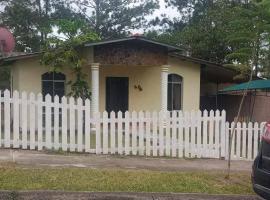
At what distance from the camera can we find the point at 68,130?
11.6 metres

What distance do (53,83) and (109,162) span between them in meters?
9.21

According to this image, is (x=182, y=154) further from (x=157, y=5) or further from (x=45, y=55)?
(x=157, y=5)

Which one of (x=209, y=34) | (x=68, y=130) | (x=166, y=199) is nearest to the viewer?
(x=166, y=199)

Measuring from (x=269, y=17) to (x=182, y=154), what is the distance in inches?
191

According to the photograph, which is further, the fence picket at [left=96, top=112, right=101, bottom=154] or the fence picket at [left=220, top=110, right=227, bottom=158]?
the fence picket at [left=220, top=110, right=227, bottom=158]

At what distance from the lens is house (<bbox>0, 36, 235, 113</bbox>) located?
17438mm

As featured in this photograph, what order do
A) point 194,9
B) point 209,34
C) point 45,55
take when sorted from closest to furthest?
point 45,55 → point 209,34 → point 194,9

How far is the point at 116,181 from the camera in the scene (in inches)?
327

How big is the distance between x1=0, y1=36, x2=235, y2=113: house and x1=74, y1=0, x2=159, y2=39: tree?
67.2ft

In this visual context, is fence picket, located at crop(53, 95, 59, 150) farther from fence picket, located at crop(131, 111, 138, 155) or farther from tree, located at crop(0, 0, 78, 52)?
tree, located at crop(0, 0, 78, 52)

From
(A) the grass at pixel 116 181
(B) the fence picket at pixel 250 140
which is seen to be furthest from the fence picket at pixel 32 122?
(B) the fence picket at pixel 250 140

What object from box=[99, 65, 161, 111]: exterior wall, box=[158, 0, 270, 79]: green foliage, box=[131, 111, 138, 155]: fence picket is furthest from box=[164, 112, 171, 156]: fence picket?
box=[99, 65, 161, 111]: exterior wall

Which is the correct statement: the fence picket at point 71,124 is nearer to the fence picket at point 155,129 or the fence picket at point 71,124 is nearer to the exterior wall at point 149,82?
the fence picket at point 155,129

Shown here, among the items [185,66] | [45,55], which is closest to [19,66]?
[45,55]
